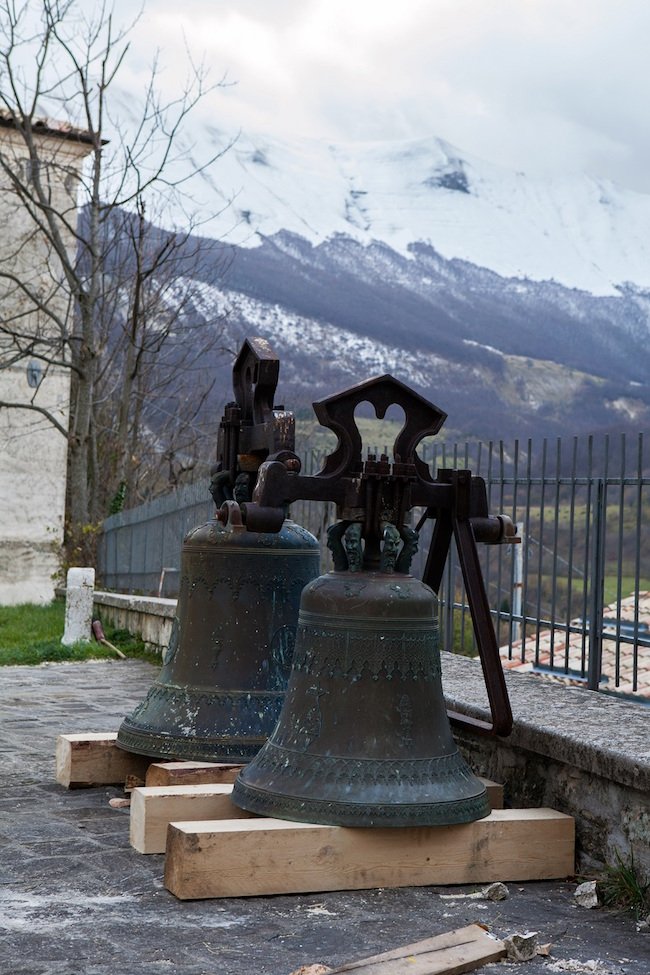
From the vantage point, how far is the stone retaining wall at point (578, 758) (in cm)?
389

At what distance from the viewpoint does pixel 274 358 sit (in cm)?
476

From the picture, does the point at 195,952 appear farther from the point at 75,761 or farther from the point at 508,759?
the point at 75,761

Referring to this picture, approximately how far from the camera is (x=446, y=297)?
14050 cm

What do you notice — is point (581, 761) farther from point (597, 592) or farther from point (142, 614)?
point (142, 614)

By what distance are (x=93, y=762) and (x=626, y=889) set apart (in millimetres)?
2517

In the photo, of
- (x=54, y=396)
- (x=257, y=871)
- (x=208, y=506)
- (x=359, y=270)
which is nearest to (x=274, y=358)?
(x=257, y=871)

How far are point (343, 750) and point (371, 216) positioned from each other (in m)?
176

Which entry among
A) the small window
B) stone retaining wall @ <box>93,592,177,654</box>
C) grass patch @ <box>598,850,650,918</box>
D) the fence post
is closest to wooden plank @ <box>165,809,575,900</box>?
grass patch @ <box>598,850,650,918</box>

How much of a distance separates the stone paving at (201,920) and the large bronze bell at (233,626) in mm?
473

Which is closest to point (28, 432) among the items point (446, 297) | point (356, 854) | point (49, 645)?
point (49, 645)

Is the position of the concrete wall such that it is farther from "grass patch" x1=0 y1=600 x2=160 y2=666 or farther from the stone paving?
the stone paving

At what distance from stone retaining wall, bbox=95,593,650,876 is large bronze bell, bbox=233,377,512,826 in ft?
0.88

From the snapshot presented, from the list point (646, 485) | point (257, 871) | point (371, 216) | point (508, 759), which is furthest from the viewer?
point (371, 216)

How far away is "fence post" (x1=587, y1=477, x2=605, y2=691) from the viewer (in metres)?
5.79
